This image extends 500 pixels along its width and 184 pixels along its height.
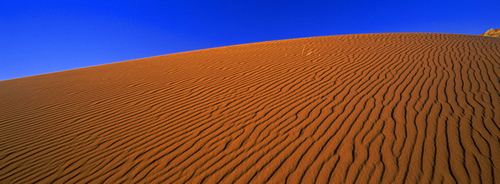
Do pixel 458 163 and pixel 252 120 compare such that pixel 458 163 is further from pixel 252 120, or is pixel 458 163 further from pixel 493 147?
pixel 252 120

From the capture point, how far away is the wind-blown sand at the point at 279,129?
253 cm

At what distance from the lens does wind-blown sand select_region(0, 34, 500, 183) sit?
253 centimetres

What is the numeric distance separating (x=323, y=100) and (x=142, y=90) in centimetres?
493

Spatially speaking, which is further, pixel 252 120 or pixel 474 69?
pixel 474 69

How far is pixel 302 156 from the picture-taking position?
2756 mm

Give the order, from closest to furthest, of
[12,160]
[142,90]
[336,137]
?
[336,137], [12,160], [142,90]

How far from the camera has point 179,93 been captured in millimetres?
5609

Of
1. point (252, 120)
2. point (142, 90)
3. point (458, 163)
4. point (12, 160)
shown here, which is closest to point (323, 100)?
point (252, 120)

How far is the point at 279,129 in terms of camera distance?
3402 mm

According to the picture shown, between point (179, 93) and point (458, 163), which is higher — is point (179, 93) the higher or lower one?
the higher one

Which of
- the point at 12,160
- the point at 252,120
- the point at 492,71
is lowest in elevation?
the point at 12,160

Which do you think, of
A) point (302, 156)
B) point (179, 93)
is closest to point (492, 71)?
point (302, 156)

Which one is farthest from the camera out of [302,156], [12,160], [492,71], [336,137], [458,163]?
[492,71]

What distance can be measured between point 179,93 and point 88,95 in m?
2.92
